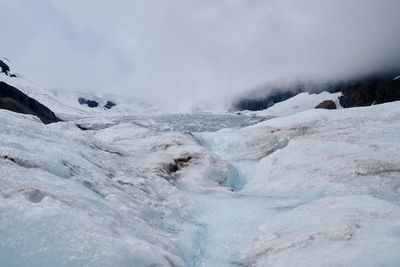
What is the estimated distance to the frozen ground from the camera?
28.9ft

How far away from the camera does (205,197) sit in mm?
16281

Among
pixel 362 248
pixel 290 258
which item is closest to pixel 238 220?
pixel 290 258

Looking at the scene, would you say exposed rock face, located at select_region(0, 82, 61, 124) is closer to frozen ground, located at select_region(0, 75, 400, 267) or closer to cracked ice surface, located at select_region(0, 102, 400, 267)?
frozen ground, located at select_region(0, 75, 400, 267)

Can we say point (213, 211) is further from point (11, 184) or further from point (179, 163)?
point (11, 184)

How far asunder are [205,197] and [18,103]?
112 m

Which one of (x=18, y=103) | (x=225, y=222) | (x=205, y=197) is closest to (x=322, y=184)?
(x=205, y=197)

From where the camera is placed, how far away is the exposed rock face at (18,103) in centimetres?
11070

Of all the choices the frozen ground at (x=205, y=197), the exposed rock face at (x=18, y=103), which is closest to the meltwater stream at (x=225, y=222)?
the frozen ground at (x=205, y=197)

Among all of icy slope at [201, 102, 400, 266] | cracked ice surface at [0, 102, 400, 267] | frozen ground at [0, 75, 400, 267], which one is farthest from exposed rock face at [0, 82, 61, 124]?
cracked ice surface at [0, 102, 400, 267]

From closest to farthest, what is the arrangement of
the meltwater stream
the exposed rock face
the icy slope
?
the icy slope < the meltwater stream < the exposed rock face

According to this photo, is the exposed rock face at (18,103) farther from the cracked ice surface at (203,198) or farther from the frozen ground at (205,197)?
the cracked ice surface at (203,198)

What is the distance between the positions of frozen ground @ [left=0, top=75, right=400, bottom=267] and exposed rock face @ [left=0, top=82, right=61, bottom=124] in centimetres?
9424

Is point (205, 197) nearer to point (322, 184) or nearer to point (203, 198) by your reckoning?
point (203, 198)

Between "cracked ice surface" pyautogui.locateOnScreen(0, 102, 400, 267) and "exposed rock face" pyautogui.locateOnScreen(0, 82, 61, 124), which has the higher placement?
"exposed rock face" pyautogui.locateOnScreen(0, 82, 61, 124)
